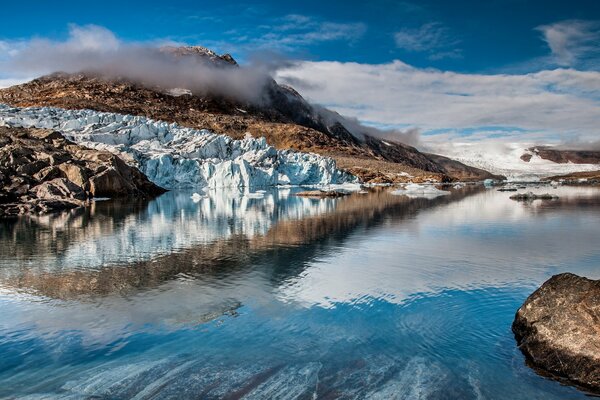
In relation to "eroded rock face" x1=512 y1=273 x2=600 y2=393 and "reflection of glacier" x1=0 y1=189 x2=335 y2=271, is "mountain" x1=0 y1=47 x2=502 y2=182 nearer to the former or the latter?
"reflection of glacier" x1=0 y1=189 x2=335 y2=271

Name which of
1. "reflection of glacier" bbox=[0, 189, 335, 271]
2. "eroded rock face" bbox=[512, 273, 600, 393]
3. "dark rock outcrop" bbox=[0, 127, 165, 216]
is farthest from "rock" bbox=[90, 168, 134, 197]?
"eroded rock face" bbox=[512, 273, 600, 393]

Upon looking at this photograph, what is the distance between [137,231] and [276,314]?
13.9 m

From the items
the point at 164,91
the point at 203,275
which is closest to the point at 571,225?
the point at 203,275

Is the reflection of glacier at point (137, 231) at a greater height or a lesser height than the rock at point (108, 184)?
lesser

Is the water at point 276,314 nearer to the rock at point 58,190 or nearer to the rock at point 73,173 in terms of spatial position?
the rock at point 58,190

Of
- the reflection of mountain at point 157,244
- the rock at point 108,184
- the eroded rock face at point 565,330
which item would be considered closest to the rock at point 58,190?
the rock at point 108,184

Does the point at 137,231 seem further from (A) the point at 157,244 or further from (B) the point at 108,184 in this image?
(B) the point at 108,184

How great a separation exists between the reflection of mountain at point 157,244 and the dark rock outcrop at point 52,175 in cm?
615

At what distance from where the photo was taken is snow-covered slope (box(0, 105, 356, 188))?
206ft

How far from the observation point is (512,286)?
11.0 meters

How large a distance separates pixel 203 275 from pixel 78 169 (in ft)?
106

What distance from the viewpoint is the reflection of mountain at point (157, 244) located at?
12195mm

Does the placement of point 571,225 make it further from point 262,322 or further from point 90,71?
point 90,71

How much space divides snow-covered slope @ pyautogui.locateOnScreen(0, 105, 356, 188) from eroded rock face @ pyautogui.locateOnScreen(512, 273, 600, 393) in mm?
54274
